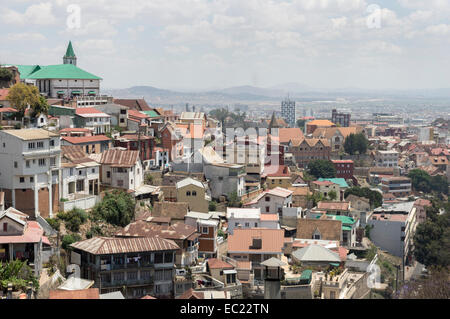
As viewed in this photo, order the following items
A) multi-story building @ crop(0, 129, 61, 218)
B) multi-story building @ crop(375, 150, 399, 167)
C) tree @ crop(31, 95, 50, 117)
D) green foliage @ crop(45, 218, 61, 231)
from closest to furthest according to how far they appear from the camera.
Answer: multi-story building @ crop(0, 129, 61, 218)
green foliage @ crop(45, 218, 61, 231)
tree @ crop(31, 95, 50, 117)
multi-story building @ crop(375, 150, 399, 167)

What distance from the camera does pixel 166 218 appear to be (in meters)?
11.4

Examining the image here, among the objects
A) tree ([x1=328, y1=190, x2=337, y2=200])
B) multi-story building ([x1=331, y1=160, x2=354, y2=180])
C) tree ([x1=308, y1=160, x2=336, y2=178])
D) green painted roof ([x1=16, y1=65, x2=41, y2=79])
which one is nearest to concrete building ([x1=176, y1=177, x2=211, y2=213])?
tree ([x1=328, y1=190, x2=337, y2=200])

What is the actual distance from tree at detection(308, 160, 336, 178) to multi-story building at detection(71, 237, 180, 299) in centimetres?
1579

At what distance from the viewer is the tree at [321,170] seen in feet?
80.0

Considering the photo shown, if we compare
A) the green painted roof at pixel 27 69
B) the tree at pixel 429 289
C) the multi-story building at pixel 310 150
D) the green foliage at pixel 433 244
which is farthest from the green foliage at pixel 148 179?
the multi-story building at pixel 310 150

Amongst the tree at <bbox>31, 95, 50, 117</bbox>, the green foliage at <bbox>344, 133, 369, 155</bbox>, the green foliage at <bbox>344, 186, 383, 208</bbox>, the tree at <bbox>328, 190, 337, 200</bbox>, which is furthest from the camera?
the green foliage at <bbox>344, 133, 369, 155</bbox>

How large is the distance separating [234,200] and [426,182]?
17.5m

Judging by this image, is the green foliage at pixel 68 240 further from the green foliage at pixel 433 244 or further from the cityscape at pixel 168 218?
the green foliage at pixel 433 244

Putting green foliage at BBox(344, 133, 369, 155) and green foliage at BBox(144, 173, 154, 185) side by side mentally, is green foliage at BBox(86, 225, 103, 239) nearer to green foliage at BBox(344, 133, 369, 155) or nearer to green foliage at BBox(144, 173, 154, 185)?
green foliage at BBox(144, 173, 154, 185)

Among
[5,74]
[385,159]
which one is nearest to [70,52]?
[5,74]

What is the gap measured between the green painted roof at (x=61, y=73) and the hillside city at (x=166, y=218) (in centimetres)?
6

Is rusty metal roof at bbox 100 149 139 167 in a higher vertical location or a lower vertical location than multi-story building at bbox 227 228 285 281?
higher

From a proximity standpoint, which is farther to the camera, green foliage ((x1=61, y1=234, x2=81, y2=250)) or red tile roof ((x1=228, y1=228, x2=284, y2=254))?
red tile roof ((x1=228, y1=228, x2=284, y2=254))

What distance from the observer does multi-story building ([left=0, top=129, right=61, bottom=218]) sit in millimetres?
9680
